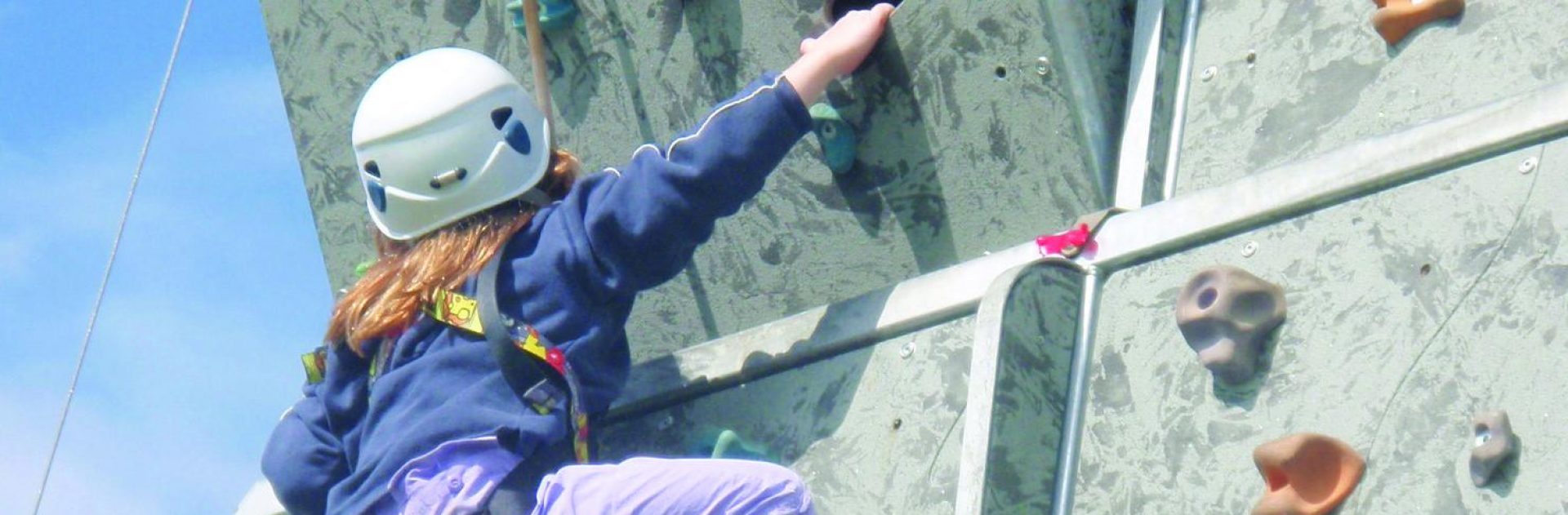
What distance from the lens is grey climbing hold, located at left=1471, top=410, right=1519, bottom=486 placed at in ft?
8.75

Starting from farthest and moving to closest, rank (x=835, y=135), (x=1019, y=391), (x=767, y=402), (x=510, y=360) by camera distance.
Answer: (x=835, y=135) → (x=767, y=402) → (x=510, y=360) → (x=1019, y=391)

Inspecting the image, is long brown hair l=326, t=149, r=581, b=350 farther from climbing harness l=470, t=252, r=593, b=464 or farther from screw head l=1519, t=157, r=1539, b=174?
screw head l=1519, t=157, r=1539, b=174

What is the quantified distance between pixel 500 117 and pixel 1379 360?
4.74ft

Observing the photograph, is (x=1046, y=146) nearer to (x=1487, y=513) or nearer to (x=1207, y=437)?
(x=1207, y=437)

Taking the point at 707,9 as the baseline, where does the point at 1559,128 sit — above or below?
below

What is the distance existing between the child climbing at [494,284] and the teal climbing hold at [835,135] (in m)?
0.11

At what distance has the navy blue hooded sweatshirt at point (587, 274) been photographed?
11.2 feet

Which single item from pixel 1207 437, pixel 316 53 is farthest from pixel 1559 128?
pixel 316 53

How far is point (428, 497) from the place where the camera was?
3.31m

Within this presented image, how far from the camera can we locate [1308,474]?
2871mm

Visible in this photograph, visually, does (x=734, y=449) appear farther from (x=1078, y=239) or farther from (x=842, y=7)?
(x=842, y=7)

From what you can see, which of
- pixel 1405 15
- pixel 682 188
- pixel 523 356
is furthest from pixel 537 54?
pixel 1405 15

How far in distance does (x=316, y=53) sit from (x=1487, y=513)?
2541 mm

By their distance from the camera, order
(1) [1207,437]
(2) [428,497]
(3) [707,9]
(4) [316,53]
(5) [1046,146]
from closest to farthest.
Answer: (1) [1207,437] < (2) [428,497] < (5) [1046,146] < (3) [707,9] < (4) [316,53]
